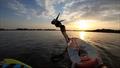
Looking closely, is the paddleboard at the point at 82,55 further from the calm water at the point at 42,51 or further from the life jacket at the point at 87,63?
the calm water at the point at 42,51

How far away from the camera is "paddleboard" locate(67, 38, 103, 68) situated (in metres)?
10.2

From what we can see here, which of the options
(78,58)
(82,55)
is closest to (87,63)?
(78,58)

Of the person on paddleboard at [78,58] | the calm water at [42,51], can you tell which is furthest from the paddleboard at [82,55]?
the calm water at [42,51]

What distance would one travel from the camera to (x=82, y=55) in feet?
39.5

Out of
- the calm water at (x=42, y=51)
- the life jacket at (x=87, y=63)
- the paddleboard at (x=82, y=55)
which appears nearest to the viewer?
the life jacket at (x=87, y=63)

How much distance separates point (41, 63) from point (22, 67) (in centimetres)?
532

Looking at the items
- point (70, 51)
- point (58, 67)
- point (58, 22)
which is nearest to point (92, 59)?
point (70, 51)

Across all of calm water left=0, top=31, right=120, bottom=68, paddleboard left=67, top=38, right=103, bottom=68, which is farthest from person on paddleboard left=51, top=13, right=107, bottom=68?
calm water left=0, top=31, right=120, bottom=68

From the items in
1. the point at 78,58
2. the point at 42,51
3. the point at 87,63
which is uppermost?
the point at 78,58

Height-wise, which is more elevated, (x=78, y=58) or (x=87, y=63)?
(x=78, y=58)

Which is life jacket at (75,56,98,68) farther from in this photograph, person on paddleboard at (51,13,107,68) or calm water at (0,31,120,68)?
calm water at (0,31,120,68)

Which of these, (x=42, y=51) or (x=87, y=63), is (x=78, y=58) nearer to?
(x=87, y=63)

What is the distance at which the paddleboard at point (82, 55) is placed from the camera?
10163 mm

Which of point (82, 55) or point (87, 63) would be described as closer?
point (87, 63)
